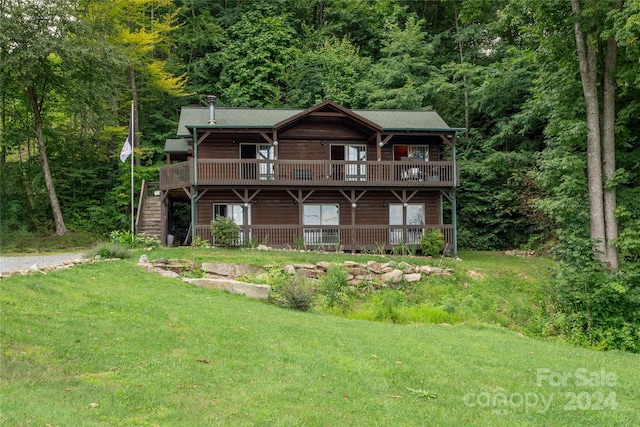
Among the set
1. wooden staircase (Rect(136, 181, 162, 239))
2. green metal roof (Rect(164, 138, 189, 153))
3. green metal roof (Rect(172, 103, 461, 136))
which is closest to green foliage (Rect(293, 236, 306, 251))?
green metal roof (Rect(172, 103, 461, 136))

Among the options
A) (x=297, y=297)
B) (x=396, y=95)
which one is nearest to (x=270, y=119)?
(x=396, y=95)

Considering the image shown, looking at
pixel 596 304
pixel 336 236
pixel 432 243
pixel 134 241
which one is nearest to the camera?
pixel 596 304

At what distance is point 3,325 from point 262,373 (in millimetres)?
3863

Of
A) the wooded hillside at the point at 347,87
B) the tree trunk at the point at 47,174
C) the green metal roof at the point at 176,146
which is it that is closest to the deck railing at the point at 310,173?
the green metal roof at the point at 176,146

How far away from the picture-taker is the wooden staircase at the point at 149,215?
24547 mm

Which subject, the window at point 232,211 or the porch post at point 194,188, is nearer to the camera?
the porch post at point 194,188

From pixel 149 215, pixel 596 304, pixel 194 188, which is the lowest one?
pixel 596 304

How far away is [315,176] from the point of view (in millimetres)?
22734

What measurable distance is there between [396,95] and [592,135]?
55.1 ft

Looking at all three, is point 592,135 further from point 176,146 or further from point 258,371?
point 176,146

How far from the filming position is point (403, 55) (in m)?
32.6

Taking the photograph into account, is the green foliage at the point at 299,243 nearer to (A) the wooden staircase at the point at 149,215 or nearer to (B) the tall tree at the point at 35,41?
(A) the wooden staircase at the point at 149,215

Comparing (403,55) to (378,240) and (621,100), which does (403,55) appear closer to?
(378,240)

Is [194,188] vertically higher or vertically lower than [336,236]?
higher
